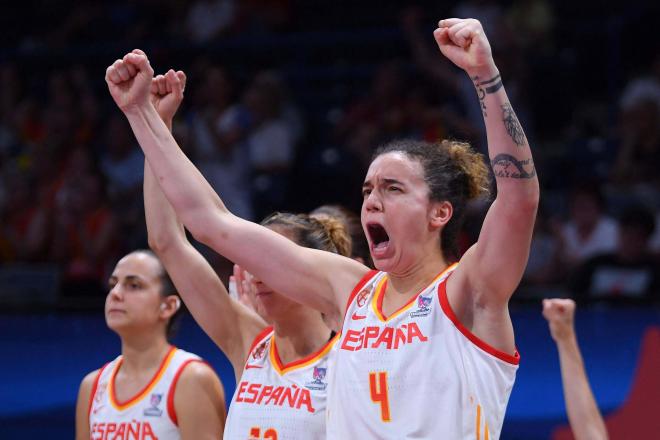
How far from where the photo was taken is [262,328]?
3.64 metres

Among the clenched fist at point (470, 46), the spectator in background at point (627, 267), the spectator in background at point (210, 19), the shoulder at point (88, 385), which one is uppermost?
the spectator in background at point (210, 19)

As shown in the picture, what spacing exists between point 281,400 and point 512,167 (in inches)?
44.1

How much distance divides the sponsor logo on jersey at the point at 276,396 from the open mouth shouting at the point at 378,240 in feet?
2.03

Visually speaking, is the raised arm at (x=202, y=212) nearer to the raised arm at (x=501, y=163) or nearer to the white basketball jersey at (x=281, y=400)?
the white basketball jersey at (x=281, y=400)

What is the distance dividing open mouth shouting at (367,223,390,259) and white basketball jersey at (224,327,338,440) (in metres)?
0.49

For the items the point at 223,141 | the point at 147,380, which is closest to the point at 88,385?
the point at 147,380

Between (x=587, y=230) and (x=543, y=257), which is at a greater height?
(x=587, y=230)

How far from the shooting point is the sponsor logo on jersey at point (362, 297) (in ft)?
8.96

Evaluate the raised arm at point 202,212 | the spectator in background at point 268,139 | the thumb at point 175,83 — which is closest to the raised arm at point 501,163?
the raised arm at point 202,212

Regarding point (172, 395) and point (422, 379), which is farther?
point (172, 395)

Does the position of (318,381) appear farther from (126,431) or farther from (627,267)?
(627,267)

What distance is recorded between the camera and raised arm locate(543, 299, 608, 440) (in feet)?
12.0

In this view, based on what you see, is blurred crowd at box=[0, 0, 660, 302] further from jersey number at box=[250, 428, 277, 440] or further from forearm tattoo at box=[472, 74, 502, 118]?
forearm tattoo at box=[472, 74, 502, 118]

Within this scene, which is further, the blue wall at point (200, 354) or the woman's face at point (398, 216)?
the blue wall at point (200, 354)
